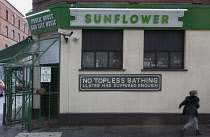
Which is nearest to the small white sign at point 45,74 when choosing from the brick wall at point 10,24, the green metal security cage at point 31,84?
the green metal security cage at point 31,84

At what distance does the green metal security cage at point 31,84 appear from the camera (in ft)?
24.1

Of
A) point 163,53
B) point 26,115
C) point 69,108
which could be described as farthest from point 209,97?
point 26,115

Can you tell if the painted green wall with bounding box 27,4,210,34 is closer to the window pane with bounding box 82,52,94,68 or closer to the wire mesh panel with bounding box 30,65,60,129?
the window pane with bounding box 82,52,94,68

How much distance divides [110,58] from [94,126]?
98.9 inches

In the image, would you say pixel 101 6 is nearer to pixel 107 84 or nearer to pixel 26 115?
pixel 107 84

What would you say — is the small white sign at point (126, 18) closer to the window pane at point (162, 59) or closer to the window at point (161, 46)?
the window at point (161, 46)

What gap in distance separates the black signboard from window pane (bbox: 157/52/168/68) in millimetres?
458

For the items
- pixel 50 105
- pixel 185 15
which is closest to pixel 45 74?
pixel 50 105

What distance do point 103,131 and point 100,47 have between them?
2.98 m

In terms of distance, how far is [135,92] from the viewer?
780cm

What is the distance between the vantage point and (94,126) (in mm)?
7660

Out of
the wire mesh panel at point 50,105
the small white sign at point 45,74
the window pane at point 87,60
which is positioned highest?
the window pane at point 87,60

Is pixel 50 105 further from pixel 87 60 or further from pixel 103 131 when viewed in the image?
pixel 103 131

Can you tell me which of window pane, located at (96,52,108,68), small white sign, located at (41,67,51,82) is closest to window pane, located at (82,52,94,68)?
window pane, located at (96,52,108,68)
